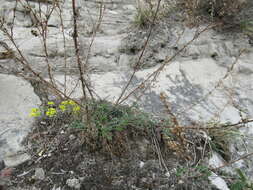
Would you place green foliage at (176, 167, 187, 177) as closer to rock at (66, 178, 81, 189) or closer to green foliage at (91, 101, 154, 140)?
green foliage at (91, 101, 154, 140)

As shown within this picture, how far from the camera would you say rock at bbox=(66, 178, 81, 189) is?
1.36m

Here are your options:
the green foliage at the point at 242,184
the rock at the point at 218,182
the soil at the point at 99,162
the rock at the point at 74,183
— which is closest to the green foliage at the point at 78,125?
the soil at the point at 99,162

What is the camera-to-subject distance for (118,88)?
2180mm

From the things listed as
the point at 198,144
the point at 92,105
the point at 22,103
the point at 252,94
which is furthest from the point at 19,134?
the point at 252,94

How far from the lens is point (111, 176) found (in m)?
1.42

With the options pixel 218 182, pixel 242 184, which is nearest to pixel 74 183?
pixel 218 182

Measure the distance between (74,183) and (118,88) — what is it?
102 cm

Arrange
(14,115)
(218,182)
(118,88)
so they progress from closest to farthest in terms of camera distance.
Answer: (218,182) < (14,115) < (118,88)

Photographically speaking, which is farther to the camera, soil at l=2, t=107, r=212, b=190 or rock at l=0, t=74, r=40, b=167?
rock at l=0, t=74, r=40, b=167

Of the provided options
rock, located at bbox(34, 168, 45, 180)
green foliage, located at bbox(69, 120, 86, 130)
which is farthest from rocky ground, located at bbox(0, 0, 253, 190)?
green foliage, located at bbox(69, 120, 86, 130)

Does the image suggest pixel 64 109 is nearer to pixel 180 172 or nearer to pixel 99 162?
pixel 99 162

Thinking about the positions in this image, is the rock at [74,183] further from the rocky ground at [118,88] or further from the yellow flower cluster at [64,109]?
the yellow flower cluster at [64,109]

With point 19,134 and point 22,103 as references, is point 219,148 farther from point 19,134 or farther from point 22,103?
point 22,103

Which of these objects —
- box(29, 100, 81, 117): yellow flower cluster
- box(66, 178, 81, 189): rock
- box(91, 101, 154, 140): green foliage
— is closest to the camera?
box(66, 178, 81, 189): rock
